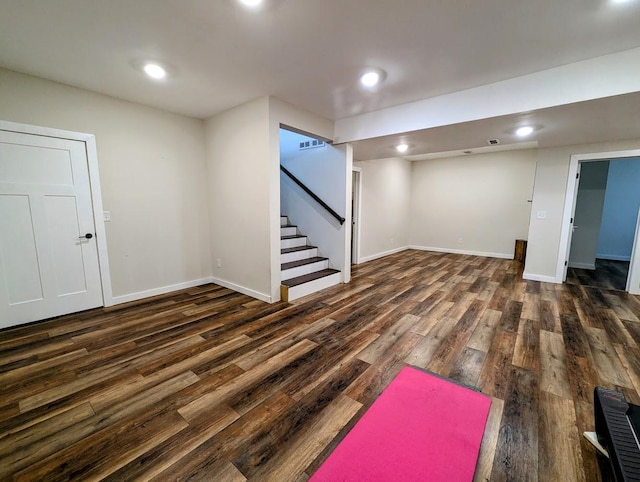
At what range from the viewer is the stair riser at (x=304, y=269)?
4.06 metres

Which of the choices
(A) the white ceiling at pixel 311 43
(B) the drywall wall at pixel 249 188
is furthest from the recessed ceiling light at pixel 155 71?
(B) the drywall wall at pixel 249 188

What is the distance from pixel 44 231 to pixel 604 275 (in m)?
9.21

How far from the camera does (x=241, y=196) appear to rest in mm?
3816

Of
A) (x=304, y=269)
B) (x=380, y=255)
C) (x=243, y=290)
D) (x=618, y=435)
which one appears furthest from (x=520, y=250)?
(x=243, y=290)

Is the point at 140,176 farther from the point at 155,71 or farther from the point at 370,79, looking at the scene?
the point at 370,79

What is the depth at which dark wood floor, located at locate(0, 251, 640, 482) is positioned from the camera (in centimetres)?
144

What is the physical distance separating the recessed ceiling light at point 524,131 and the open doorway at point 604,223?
4.99ft

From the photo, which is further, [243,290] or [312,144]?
[312,144]

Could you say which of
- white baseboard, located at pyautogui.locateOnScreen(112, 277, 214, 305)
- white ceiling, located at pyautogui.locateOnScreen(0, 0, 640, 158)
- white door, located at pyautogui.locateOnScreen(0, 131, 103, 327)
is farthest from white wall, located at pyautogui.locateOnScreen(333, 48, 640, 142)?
white door, located at pyautogui.locateOnScreen(0, 131, 103, 327)

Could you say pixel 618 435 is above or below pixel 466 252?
above

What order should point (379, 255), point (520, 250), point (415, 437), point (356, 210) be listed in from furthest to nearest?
point (379, 255)
point (520, 250)
point (356, 210)
point (415, 437)

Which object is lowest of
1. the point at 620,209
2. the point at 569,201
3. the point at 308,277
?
the point at 308,277

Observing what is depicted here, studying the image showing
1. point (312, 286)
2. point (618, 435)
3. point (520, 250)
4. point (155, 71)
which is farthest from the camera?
point (520, 250)

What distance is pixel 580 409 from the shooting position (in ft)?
5.87
